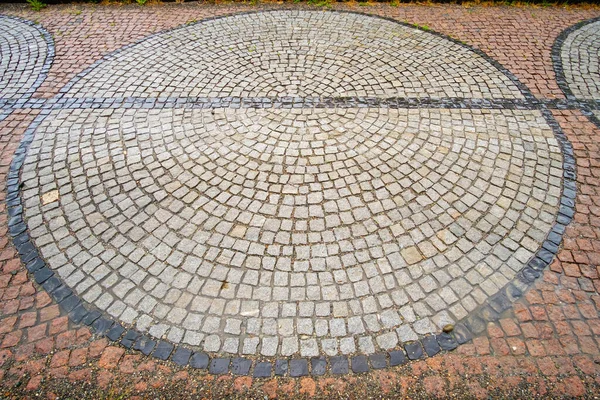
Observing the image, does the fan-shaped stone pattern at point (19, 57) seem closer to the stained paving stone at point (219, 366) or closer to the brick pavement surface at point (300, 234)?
the brick pavement surface at point (300, 234)

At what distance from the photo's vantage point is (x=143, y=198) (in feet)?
16.0

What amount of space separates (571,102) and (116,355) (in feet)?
26.3

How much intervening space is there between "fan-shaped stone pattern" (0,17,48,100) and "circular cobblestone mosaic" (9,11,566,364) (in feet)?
3.29

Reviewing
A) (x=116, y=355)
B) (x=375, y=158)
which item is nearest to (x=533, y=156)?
(x=375, y=158)

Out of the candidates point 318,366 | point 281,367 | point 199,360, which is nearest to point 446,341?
point 318,366

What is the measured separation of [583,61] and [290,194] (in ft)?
23.6

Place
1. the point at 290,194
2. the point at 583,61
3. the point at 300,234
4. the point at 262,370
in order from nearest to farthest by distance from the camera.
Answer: the point at 262,370 < the point at 300,234 < the point at 290,194 < the point at 583,61

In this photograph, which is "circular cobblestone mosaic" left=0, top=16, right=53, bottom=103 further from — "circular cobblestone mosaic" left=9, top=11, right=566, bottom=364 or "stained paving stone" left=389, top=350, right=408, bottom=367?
"stained paving stone" left=389, top=350, right=408, bottom=367

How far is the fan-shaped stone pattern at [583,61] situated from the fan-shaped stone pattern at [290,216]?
1.56m

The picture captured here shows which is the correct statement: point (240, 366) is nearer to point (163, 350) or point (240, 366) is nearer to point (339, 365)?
point (163, 350)

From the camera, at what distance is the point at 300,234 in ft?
14.6

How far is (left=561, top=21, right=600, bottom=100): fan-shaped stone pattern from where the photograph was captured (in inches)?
269

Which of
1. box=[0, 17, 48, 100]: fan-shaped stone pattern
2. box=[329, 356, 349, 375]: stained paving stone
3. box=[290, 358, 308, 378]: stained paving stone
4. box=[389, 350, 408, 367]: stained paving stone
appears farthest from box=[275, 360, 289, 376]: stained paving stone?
box=[0, 17, 48, 100]: fan-shaped stone pattern

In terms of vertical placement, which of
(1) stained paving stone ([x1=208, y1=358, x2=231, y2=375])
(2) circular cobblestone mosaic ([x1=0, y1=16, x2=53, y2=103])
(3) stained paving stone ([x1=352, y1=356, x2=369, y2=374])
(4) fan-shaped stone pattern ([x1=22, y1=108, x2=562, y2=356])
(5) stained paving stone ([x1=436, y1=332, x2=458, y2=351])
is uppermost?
(2) circular cobblestone mosaic ([x1=0, y1=16, x2=53, y2=103])
